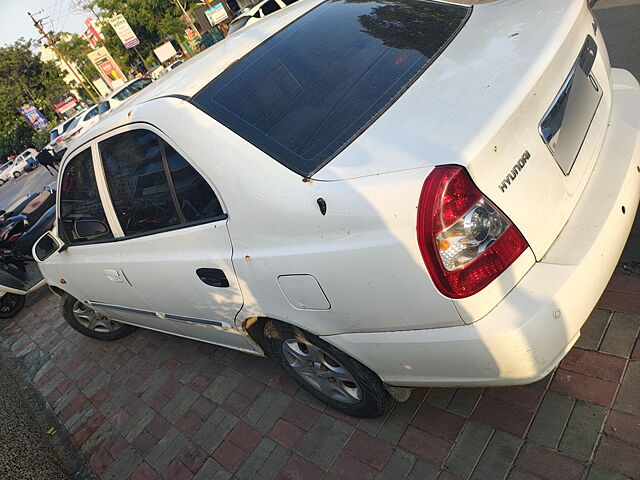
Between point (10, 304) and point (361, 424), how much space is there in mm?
6247

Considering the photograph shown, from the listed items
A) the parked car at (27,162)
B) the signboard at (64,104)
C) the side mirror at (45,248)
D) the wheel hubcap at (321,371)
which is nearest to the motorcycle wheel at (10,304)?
the side mirror at (45,248)

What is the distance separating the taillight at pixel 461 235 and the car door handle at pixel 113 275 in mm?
2293

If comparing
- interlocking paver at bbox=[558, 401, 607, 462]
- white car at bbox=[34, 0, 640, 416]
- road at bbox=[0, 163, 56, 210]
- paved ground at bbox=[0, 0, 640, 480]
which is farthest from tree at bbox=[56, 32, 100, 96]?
interlocking paver at bbox=[558, 401, 607, 462]

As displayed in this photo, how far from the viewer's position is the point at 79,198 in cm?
318

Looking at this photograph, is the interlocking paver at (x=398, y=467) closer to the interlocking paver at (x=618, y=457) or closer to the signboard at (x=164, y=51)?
the interlocking paver at (x=618, y=457)

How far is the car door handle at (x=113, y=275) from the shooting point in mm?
3048

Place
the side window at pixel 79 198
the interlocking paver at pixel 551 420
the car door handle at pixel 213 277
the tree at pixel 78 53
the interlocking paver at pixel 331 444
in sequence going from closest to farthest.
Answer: the interlocking paver at pixel 551 420 < the car door handle at pixel 213 277 < the interlocking paver at pixel 331 444 < the side window at pixel 79 198 < the tree at pixel 78 53

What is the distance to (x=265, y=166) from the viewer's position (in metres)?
1.88

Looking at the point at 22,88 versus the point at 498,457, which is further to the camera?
the point at 22,88

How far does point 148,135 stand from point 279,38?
0.91 metres

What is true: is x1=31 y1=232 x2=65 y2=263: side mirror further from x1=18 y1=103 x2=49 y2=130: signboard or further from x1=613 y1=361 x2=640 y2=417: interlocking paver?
x1=18 y1=103 x2=49 y2=130: signboard

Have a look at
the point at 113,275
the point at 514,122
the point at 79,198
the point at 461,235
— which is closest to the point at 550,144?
the point at 514,122

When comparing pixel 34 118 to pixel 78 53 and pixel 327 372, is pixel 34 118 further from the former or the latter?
pixel 327 372

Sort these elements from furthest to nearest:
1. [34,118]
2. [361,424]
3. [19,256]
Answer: [34,118] < [19,256] < [361,424]
